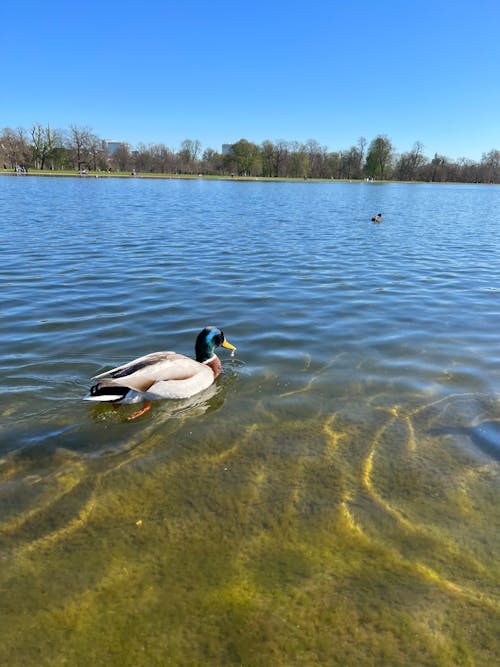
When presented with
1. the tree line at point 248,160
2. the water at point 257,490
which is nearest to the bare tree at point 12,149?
the tree line at point 248,160

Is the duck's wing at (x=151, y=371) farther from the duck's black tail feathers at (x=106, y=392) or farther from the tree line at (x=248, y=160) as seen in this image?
the tree line at (x=248, y=160)

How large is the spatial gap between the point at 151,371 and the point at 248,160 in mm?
145943

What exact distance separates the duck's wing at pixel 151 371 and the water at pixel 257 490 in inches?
16.7

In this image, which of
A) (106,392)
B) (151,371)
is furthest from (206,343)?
(106,392)

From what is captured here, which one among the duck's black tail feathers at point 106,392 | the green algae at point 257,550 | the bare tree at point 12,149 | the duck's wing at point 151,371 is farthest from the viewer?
the bare tree at point 12,149

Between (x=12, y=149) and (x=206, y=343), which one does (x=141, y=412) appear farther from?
(x=12, y=149)

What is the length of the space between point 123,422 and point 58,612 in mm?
2585

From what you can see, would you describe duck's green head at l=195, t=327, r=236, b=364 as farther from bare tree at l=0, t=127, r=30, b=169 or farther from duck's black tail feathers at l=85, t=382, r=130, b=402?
bare tree at l=0, t=127, r=30, b=169

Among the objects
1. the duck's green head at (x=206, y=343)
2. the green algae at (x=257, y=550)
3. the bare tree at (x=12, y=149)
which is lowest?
the green algae at (x=257, y=550)

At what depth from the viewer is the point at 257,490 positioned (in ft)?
13.7

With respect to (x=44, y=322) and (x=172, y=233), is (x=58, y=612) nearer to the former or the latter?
(x=44, y=322)

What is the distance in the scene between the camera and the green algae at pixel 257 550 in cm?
277

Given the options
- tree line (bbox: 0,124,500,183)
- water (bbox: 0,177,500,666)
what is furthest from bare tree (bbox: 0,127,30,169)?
water (bbox: 0,177,500,666)

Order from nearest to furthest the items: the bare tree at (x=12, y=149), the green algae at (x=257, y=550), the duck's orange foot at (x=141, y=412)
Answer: the green algae at (x=257, y=550), the duck's orange foot at (x=141, y=412), the bare tree at (x=12, y=149)
